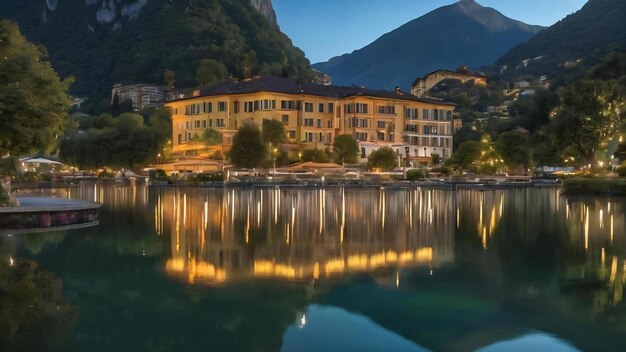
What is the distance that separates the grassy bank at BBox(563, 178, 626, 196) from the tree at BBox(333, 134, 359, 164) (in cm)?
3359

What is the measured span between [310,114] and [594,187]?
4380 cm

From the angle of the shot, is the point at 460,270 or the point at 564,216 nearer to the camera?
the point at 460,270

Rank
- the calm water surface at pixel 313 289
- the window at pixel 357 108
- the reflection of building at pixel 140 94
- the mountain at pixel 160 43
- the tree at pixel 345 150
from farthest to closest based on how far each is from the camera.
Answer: the mountain at pixel 160 43
the reflection of building at pixel 140 94
the window at pixel 357 108
the tree at pixel 345 150
the calm water surface at pixel 313 289

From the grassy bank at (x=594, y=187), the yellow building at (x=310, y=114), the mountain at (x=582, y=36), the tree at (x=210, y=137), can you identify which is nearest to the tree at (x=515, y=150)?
the yellow building at (x=310, y=114)

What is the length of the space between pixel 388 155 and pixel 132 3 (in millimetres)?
142637

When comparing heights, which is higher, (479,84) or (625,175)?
(479,84)

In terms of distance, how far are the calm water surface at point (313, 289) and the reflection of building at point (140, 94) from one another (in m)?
137

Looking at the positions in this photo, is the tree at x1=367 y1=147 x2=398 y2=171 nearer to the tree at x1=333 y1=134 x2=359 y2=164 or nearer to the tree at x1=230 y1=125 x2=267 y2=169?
the tree at x1=333 y1=134 x2=359 y2=164

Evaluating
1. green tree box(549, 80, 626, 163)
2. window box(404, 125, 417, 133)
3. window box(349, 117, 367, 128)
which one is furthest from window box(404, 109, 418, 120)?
green tree box(549, 80, 626, 163)

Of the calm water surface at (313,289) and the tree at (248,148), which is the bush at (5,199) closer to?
the calm water surface at (313,289)

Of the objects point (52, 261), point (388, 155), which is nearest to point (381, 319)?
point (52, 261)

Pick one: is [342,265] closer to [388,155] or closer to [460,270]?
[460,270]

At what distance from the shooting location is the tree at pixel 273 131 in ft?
244

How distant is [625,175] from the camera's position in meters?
50.5
